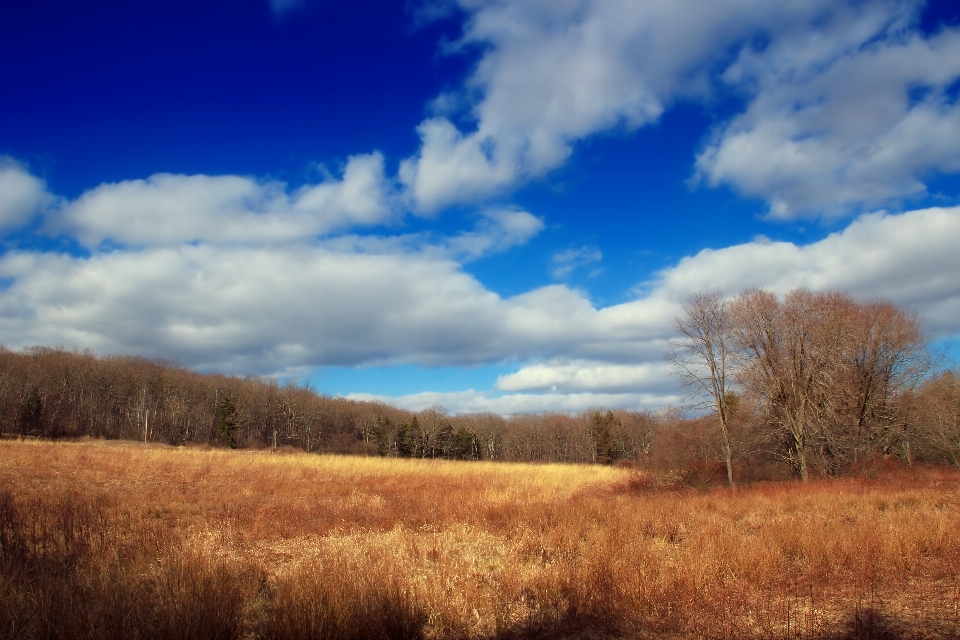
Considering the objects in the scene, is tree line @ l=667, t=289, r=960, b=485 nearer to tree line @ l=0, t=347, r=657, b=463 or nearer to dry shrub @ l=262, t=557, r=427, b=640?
dry shrub @ l=262, t=557, r=427, b=640

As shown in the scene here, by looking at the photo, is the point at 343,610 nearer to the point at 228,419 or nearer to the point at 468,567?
the point at 468,567

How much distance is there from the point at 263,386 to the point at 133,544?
333 feet

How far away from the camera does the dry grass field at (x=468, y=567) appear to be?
5.48 m

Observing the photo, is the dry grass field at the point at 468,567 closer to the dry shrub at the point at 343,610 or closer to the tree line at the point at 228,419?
the dry shrub at the point at 343,610

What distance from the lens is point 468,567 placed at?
8633mm

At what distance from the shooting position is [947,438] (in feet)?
100

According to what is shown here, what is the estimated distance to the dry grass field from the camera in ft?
18.0

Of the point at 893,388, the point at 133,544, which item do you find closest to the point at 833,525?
the point at 133,544

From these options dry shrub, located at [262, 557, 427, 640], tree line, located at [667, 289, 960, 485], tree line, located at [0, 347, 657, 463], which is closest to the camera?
dry shrub, located at [262, 557, 427, 640]

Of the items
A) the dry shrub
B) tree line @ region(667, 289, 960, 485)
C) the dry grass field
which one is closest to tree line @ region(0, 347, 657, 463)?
tree line @ region(667, 289, 960, 485)

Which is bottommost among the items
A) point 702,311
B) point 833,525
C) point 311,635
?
point 833,525

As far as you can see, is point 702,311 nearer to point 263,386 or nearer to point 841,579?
point 841,579

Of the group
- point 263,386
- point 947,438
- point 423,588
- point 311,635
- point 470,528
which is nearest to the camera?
point 311,635

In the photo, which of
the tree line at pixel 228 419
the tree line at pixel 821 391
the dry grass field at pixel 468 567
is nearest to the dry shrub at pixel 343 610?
the dry grass field at pixel 468 567
